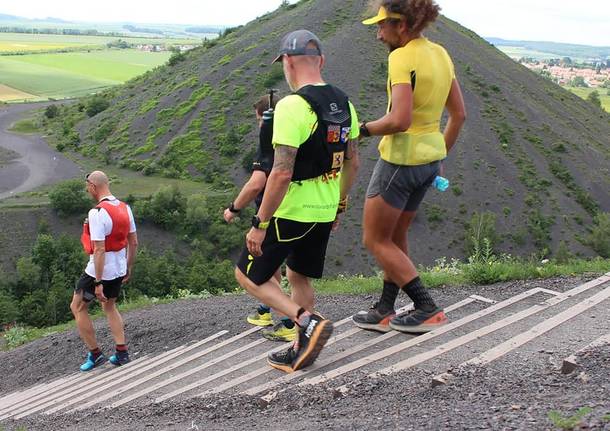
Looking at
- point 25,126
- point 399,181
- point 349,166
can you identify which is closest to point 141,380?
point 349,166

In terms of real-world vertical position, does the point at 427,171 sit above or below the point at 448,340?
above

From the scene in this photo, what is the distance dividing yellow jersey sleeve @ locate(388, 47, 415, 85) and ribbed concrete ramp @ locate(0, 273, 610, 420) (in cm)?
201

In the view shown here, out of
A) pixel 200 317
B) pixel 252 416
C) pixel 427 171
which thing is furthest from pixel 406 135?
pixel 200 317

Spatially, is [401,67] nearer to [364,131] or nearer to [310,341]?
[364,131]

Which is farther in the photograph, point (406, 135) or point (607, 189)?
point (607, 189)

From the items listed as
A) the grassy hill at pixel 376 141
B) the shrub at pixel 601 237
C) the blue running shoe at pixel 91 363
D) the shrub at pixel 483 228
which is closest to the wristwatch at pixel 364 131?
the blue running shoe at pixel 91 363

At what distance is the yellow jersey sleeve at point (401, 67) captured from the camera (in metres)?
4.75

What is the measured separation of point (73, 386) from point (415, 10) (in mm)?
4864

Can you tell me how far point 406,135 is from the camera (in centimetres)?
500

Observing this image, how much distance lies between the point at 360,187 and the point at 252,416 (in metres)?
43.8

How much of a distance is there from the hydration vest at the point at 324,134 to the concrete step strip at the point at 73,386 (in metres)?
3.27

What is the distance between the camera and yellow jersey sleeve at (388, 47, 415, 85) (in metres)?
4.75

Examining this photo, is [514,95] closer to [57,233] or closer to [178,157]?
[178,157]

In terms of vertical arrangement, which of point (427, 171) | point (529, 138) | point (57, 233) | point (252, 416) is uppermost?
point (427, 171)
